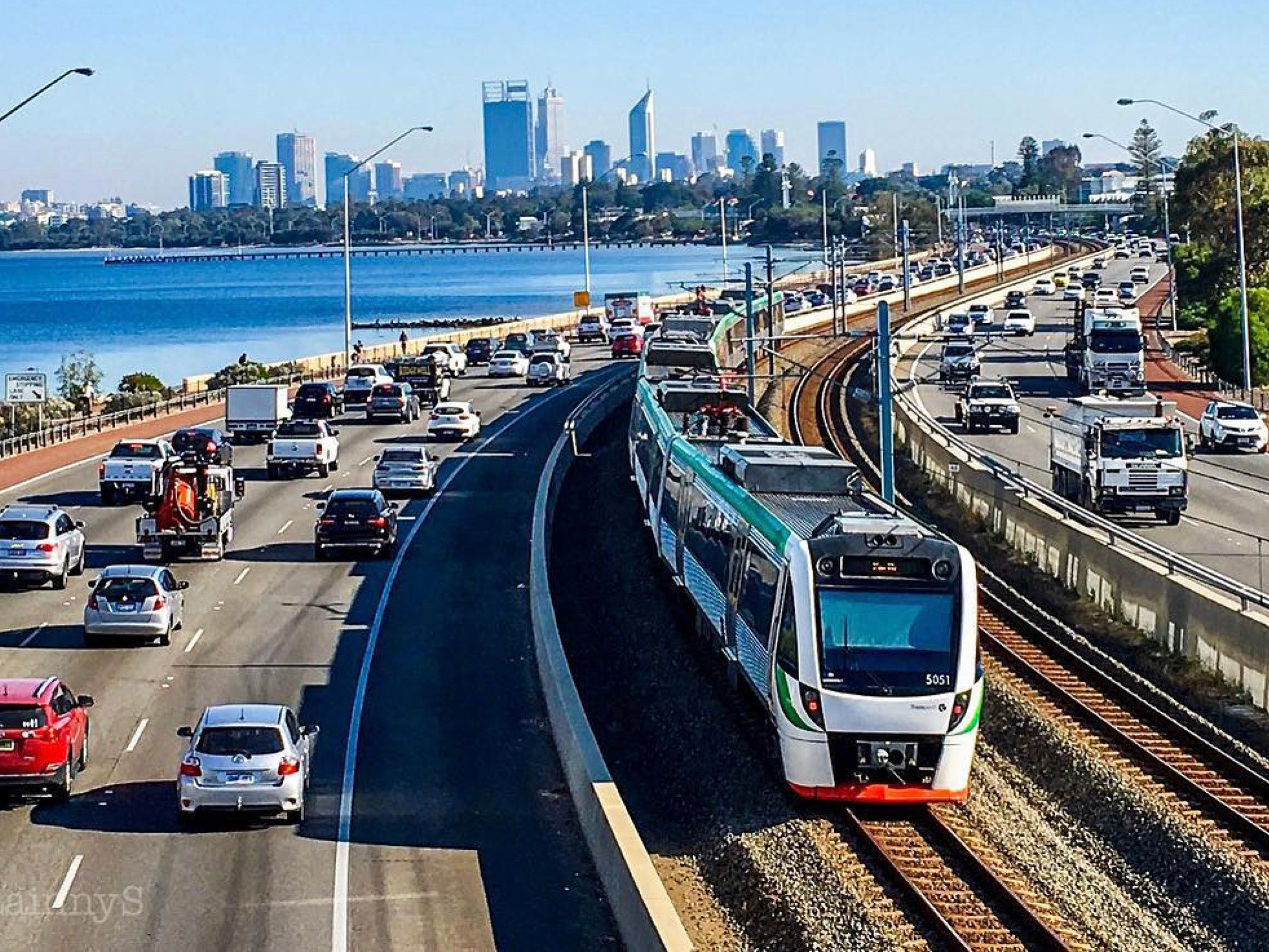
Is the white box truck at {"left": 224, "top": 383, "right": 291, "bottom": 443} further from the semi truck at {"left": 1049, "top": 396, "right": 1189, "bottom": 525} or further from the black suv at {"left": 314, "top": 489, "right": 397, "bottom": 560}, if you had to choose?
the semi truck at {"left": 1049, "top": 396, "right": 1189, "bottom": 525}

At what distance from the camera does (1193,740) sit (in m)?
24.7

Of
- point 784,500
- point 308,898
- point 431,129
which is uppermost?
point 431,129

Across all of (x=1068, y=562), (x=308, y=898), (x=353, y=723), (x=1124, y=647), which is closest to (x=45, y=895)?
(x=308, y=898)

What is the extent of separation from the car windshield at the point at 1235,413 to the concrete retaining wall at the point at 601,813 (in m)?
29.0

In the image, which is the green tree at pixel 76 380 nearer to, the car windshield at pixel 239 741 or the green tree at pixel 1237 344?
the green tree at pixel 1237 344

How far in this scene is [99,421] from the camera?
230ft

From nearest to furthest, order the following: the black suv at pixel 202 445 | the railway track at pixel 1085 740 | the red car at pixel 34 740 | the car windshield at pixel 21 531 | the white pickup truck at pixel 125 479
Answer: the railway track at pixel 1085 740 < the red car at pixel 34 740 < the car windshield at pixel 21 531 < the white pickup truck at pixel 125 479 < the black suv at pixel 202 445

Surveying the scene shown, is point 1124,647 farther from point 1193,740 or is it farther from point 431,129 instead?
point 431,129

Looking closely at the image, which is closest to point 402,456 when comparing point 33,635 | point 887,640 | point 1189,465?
point 33,635

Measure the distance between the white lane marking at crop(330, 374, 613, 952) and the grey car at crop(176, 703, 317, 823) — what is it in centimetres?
78

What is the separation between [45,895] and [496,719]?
888 cm

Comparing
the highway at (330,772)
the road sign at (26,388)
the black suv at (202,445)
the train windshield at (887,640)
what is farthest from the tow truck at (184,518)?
the train windshield at (887,640)

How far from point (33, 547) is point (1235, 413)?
35.8 metres

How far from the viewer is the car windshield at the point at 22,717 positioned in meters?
22.8
